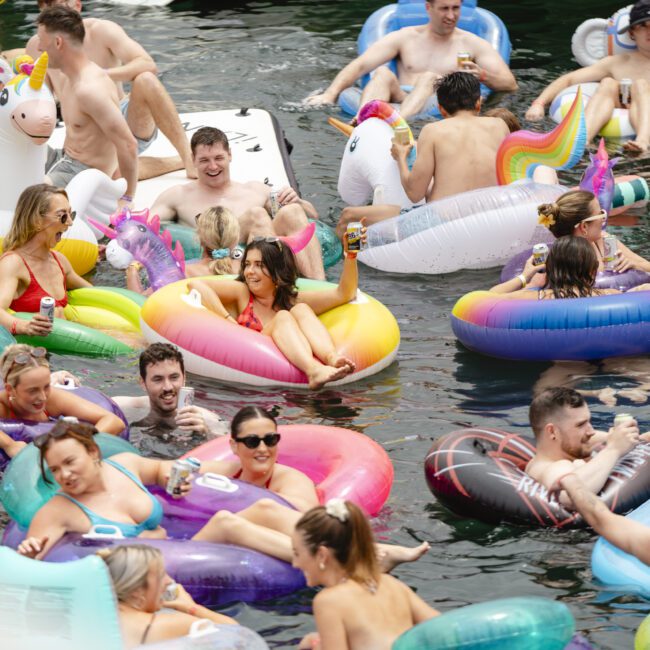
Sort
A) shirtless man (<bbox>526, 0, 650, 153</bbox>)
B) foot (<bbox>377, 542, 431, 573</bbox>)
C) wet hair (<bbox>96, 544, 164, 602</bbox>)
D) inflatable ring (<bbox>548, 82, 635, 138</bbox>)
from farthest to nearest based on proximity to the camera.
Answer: inflatable ring (<bbox>548, 82, 635, 138</bbox>), shirtless man (<bbox>526, 0, 650, 153</bbox>), foot (<bbox>377, 542, 431, 573</bbox>), wet hair (<bbox>96, 544, 164, 602</bbox>)

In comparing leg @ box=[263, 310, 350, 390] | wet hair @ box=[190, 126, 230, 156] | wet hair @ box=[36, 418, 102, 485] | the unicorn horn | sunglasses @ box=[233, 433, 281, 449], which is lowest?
leg @ box=[263, 310, 350, 390]

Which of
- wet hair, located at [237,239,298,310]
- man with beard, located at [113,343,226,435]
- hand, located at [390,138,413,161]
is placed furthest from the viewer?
hand, located at [390,138,413,161]

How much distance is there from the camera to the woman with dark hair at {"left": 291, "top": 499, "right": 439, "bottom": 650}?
205 inches

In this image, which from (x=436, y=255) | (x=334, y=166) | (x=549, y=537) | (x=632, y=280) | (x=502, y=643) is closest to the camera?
(x=502, y=643)

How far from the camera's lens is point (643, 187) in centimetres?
1082

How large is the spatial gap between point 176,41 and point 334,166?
3977 millimetres

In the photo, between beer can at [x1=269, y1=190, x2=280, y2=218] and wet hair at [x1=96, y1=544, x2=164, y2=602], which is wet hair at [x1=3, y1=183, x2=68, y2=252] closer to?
beer can at [x1=269, y1=190, x2=280, y2=218]

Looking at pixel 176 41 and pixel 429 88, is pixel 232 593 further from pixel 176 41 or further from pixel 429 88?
pixel 176 41

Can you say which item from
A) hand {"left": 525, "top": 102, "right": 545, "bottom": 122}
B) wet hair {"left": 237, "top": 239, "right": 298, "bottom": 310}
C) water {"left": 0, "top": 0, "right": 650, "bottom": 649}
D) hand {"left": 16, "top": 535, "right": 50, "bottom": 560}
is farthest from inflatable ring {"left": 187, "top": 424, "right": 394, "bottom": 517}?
hand {"left": 525, "top": 102, "right": 545, "bottom": 122}

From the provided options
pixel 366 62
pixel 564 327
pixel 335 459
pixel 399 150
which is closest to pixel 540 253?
pixel 564 327

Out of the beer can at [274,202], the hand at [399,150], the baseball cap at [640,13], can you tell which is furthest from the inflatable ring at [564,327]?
the baseball cap at [640,13]

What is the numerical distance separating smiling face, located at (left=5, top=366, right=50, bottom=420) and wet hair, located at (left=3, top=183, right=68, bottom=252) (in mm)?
1819

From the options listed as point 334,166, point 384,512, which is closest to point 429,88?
point 334,166

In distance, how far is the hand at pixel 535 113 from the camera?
12.8 metres
